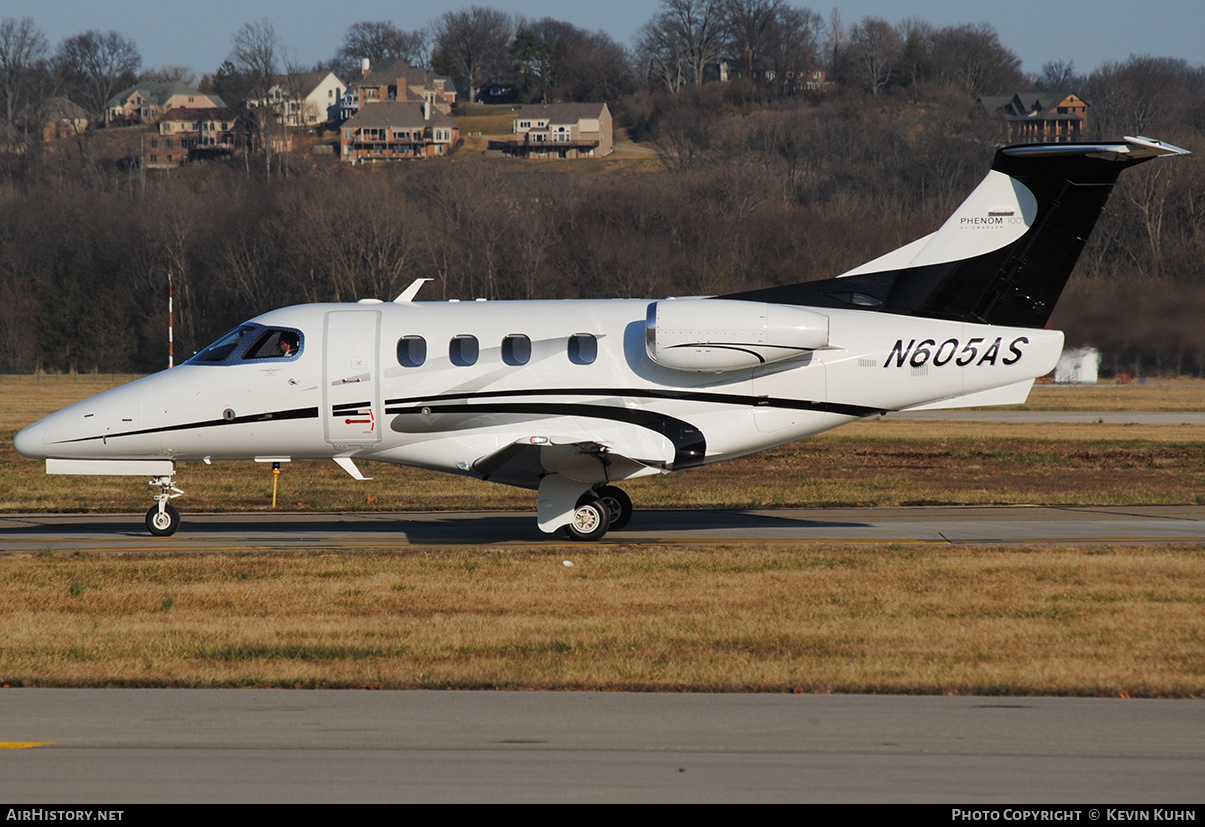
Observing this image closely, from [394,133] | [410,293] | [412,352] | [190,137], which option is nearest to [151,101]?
[190,137]

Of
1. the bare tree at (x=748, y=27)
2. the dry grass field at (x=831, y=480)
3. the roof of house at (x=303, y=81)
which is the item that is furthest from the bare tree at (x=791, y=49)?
the dry grass field at (x=831, y=480)

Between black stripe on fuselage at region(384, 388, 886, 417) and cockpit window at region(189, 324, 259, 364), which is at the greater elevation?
cockpit window at region(189, 324, 259, 364)

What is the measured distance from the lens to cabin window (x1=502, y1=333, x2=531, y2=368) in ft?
53.5

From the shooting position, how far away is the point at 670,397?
1636 cm

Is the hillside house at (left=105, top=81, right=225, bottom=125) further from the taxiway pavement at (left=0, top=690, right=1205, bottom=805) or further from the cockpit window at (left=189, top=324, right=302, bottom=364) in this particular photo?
the taxiway pavement at (left=0, top=690, right=1205, bottom=805)

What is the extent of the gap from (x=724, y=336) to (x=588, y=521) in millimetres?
3205

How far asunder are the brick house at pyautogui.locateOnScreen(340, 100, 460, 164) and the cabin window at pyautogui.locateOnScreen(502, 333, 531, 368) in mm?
133492

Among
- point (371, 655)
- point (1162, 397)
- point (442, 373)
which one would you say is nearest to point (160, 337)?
point (1162, 397)

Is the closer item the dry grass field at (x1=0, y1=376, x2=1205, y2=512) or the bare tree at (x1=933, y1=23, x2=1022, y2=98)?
the dry grass field at (x1=0, y1=376, x2=1205, y2=512)

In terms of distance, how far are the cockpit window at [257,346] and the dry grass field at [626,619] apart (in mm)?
3031

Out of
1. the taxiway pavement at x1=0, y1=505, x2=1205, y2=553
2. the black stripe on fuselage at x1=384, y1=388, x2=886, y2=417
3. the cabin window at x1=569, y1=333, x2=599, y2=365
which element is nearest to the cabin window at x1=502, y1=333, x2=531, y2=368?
the black stripe on fuselage at x1=384, y1=388, x2=886, y2=417

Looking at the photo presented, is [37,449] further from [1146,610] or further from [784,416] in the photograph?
[1146,610]

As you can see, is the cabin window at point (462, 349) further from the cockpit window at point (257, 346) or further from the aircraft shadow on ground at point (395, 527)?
the aircraft shadow on ground at point (395, 527)
